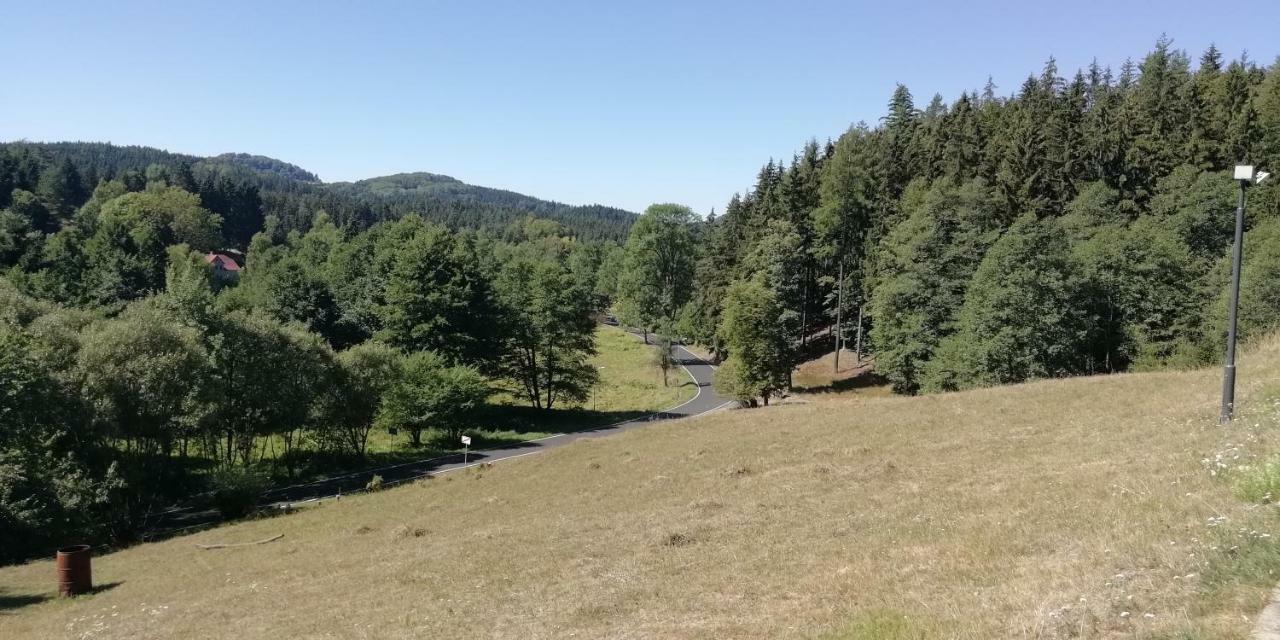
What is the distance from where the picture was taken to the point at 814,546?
1348cm

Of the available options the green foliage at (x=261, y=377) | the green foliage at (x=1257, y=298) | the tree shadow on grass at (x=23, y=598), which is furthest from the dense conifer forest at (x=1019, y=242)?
the tree shadow on grass at (x=23, y=598)

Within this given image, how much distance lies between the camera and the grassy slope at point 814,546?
838 centimetres

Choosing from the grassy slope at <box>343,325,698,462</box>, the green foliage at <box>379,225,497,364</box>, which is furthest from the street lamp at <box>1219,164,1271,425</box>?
the green foliage at <box>379,225,497,364</box>

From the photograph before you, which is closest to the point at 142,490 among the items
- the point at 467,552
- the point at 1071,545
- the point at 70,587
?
the point at 70,587

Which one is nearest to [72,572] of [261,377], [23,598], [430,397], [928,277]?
[23,598]

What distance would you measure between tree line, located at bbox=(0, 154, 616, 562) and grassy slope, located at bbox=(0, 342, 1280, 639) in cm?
590

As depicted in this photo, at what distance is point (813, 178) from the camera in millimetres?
76125

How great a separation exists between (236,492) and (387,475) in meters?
10.1

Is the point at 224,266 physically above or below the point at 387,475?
above

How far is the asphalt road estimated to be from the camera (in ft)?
110

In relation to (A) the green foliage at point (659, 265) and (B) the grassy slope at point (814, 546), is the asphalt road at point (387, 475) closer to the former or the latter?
(B) the grassy slope at point (814, 546)

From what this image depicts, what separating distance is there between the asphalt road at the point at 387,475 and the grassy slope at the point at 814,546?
5.11m

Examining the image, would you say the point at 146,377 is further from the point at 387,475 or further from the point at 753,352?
the point at 753,352

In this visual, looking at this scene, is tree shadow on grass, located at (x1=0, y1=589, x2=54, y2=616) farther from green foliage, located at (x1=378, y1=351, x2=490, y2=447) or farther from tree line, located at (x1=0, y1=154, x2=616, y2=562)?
green foliage, located at (x1=378, y1=351, x2=490, y2=447)
